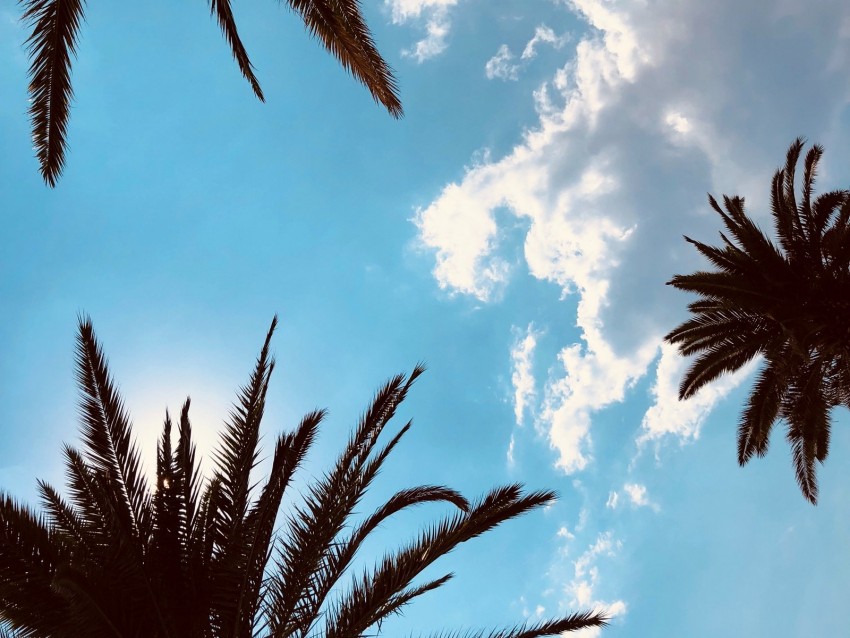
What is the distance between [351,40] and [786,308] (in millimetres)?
10844

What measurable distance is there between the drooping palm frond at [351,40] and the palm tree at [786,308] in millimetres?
8939

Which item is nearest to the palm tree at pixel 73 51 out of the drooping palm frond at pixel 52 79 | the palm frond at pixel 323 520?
the drooping palm frond at pixel 52 79

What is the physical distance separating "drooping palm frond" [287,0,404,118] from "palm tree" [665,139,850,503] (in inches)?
352

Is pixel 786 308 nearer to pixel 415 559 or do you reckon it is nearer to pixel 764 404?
pixel 764 404

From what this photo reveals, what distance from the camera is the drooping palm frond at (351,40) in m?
6.61

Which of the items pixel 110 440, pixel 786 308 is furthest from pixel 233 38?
pixel 786 308

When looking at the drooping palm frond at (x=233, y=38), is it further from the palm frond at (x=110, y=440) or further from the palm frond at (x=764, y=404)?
the palm frond at (x=764, y=404)

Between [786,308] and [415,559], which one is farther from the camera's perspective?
[786,308]

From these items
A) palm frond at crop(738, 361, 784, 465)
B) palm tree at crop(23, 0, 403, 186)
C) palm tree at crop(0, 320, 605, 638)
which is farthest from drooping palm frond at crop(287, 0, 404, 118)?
palm frond at crop(738, 361, 784, 465)

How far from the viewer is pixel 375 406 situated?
702cm

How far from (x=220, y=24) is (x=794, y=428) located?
15.3m

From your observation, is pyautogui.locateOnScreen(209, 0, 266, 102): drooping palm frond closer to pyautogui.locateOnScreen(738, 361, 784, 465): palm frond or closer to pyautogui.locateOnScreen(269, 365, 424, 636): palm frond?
pyautogui.locateOnScreen(269, 365, 424, 636): palm frond

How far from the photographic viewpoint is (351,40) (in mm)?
6754

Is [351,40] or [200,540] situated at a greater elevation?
[351,40]
